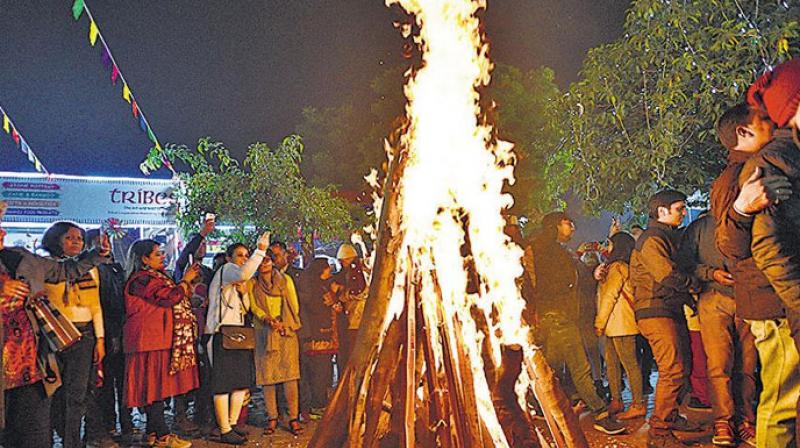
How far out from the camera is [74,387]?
6031 millimetres

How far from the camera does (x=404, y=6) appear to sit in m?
4.97

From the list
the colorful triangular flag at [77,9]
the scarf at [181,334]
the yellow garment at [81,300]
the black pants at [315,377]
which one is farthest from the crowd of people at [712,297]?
the colorful triangular flag at [77,9]

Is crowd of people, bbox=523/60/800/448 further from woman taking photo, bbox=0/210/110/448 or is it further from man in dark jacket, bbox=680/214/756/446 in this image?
woman taking photo, bbox=0/210/110/448

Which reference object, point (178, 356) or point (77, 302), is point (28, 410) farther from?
point (178, 356)

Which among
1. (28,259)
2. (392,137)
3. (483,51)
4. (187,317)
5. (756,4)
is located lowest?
(187,317)

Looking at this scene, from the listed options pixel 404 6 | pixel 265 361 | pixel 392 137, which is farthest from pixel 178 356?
pixel 404 6

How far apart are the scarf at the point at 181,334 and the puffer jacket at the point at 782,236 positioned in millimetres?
5309

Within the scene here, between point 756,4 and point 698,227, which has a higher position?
point 756,4

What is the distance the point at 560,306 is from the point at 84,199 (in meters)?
19.9

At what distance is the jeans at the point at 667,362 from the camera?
241 inches

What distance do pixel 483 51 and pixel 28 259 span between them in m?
4.16

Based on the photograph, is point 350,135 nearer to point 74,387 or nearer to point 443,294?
point 74,387

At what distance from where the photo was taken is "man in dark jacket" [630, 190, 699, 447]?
6.15 meters

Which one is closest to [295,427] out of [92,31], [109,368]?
[109,368]
